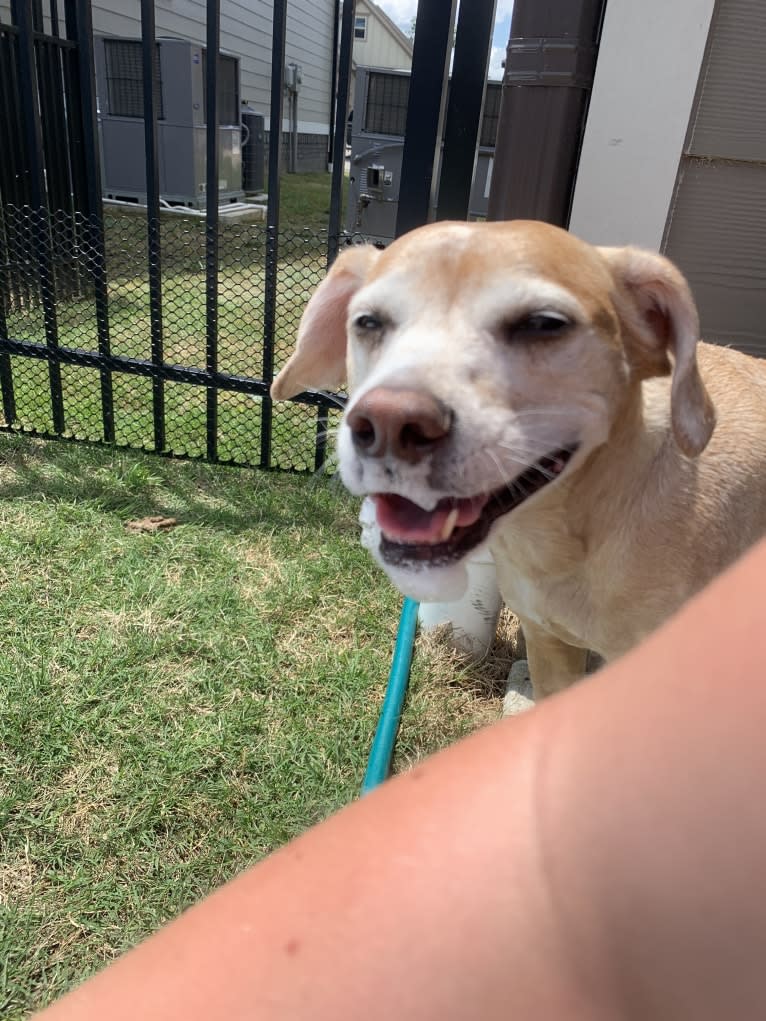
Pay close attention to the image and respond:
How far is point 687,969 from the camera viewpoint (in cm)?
40

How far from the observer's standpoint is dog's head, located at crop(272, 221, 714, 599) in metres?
1.52

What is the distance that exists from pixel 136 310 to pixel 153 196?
213 cm

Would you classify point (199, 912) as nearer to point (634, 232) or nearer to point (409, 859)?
point (409, 859)

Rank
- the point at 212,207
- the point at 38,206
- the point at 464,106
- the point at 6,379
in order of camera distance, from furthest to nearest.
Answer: the point at 6,379
the point at 38,206
the point at 212,207
the point at 464,106

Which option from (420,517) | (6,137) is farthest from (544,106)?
(6,137)

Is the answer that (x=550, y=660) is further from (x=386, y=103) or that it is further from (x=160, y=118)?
(x=160, y=118)

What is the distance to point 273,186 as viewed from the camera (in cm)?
378

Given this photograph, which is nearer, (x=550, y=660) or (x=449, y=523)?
(x=449, y=523)

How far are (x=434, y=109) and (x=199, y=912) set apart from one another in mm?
3425

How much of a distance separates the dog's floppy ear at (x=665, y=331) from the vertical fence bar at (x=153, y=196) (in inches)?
112

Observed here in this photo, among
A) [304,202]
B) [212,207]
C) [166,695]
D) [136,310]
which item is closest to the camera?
[166,695]

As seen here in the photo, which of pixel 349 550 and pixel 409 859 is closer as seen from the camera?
pixel 409 859

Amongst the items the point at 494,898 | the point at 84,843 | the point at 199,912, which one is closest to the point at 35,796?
the point at 84,843

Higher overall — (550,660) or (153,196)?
(153,196)
